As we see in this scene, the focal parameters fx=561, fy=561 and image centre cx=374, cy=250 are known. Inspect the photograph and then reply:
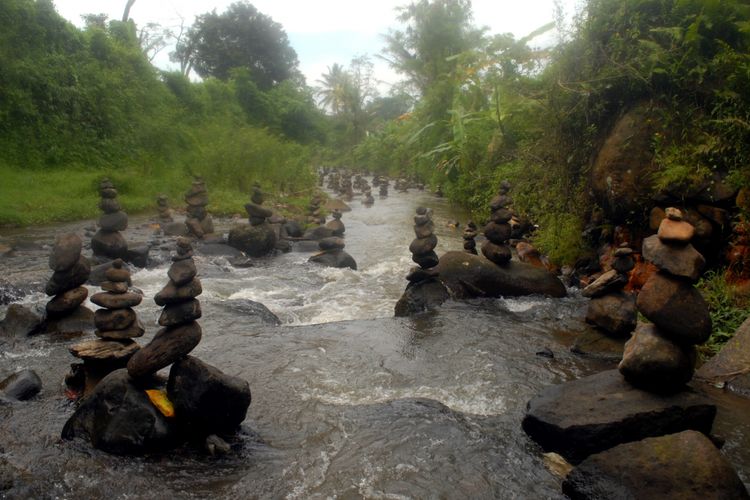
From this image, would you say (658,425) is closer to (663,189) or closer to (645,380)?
(645,380)

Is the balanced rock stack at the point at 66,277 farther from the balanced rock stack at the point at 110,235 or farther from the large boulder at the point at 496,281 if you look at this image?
the large boulder at the point at 496,281

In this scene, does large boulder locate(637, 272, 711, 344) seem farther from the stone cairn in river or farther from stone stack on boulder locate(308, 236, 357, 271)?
stone stack on boulder locate(308, 236, 357, 271)

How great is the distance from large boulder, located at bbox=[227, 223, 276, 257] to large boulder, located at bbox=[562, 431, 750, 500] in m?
11.7

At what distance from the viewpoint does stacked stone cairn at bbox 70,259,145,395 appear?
19.4ft

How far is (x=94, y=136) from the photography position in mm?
24609

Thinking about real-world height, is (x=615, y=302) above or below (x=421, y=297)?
above

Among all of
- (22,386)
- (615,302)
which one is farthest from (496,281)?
(22,386)

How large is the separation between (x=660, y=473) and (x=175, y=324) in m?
4.36

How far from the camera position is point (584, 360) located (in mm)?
7305

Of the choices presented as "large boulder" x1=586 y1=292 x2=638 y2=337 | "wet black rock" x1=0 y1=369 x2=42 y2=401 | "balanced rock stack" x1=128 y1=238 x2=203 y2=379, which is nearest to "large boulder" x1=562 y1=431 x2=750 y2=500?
"large boulder" x1=586 y1=292 x2=638 y2=337

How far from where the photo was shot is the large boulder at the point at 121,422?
16.1 feet

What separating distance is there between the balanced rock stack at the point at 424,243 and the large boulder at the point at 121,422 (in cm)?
560

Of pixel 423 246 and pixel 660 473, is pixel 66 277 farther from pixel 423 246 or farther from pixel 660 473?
pixel 660 473

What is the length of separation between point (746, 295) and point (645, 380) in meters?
3.69
